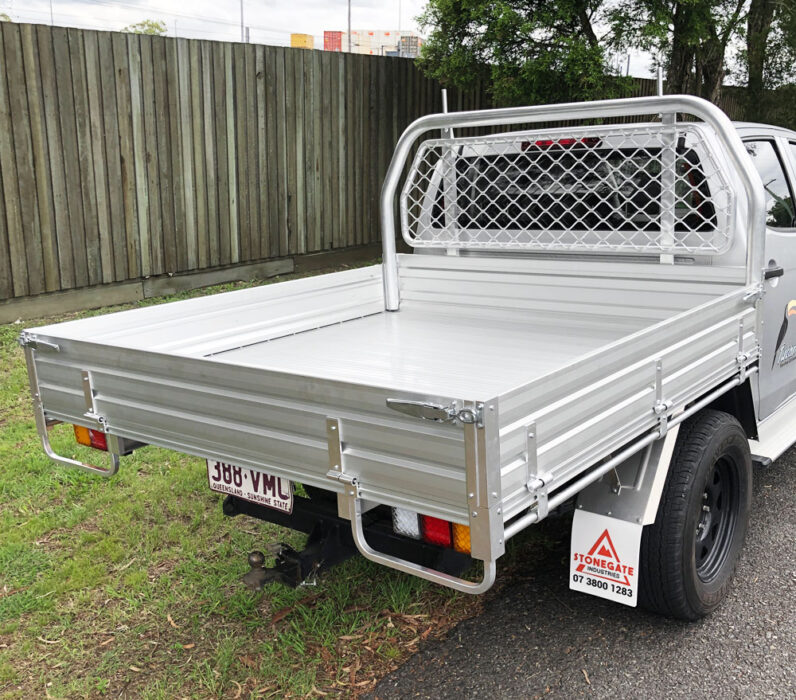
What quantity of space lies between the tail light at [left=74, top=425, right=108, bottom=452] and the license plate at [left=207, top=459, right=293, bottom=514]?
17.2 inches

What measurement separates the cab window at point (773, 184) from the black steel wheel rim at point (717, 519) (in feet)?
4.44

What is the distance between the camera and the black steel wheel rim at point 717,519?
11.1ft

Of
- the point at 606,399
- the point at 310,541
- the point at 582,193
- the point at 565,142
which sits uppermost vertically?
the point at 565,142

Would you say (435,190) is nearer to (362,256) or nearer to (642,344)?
(642,344)

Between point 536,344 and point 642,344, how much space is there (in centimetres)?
115

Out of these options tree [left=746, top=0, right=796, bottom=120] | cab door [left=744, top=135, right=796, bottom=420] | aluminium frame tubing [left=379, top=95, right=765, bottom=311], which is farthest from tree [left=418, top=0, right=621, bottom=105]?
aluminium frame tubing [left=379, top=95, right=765, bottom=311]

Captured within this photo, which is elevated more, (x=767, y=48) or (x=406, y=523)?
(x=767, y=48)

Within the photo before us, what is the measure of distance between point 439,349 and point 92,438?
Answer: 1474 millimetres

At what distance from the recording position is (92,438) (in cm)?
309

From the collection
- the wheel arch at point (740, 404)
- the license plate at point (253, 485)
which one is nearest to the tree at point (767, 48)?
the wheel arch at point (740, 404)

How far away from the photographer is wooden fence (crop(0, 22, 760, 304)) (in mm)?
7453

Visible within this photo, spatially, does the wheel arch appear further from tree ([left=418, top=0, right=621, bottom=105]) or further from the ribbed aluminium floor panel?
tree ([left=418, top=0, right=621, bottom=105])

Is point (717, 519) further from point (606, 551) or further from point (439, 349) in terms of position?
point (439, 349)

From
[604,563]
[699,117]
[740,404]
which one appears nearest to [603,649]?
[604,563]
